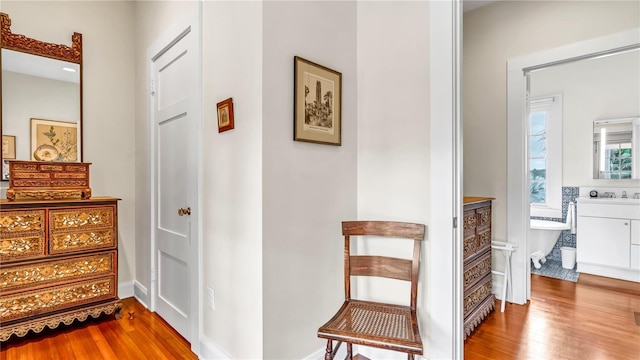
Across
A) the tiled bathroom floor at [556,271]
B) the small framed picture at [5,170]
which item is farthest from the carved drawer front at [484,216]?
the small framed picture at [5,170]

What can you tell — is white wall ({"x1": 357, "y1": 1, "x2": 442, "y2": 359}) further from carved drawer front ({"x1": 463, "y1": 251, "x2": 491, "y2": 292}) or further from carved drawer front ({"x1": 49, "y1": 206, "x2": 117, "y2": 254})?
carved drawer front ({"x1": 49, "y1": 206, "x2": 117, "y2": 254})

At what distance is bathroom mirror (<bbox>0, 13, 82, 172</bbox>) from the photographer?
2352 mm

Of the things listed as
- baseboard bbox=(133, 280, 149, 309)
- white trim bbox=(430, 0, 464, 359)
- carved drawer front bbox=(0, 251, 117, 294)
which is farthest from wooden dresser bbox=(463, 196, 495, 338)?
carved drawer front bbox=(0, 251, 117, 294)

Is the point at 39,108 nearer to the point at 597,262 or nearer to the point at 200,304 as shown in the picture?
the point at 200,304

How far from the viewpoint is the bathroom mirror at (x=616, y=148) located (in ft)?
12.0

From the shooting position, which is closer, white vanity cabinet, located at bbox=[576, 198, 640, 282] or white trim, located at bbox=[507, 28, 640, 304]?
white trim, located at bbox=[507, 28, 640, 304]

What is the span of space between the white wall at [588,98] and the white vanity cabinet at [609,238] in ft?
1.65

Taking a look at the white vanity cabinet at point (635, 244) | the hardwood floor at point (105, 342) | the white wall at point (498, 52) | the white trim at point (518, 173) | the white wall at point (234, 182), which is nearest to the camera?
the white wall at point (234, 182)

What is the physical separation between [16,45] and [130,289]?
7.41 ft

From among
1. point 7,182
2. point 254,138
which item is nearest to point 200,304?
point 254,138

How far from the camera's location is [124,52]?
2.95 metres

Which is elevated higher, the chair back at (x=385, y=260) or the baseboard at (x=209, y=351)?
the chair back at (x=385, y=260)

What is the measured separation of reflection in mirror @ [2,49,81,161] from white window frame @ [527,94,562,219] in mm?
5316

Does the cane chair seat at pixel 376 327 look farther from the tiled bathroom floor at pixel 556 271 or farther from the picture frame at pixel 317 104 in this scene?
the tiled bathroom floor at pixel 556 271
